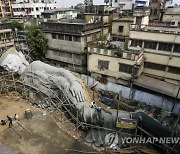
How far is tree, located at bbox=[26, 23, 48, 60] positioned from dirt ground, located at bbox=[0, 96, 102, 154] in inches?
463

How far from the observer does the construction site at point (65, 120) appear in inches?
545

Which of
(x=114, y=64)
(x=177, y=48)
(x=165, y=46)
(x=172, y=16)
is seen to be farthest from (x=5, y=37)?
(x=172, y=16)

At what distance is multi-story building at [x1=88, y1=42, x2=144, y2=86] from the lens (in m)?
Answer: 20.4

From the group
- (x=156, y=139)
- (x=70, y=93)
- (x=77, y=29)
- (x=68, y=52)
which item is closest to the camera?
(x=156, y=139)

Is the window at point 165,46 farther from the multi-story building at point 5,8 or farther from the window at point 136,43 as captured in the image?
the multi-story building at point 5,8

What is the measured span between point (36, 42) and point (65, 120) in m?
14.7

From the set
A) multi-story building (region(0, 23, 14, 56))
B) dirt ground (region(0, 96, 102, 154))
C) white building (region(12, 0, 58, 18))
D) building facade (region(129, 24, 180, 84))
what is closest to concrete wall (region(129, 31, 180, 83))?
building facade (region(129, 24, 180, 84))

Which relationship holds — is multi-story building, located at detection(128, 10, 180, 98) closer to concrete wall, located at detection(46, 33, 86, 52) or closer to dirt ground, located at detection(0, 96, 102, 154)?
concrete wall, located at detection(46, 33, 86, 52)

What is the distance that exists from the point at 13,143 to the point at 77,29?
15.8 meters

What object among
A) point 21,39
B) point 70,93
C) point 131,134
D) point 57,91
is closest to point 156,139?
point 131,134

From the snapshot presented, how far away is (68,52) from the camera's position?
26375 millimetres

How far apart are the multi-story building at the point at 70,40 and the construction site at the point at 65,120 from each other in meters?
5.78

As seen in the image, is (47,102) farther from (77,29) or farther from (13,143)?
(77,29)

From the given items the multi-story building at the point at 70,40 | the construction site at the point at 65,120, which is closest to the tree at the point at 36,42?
the multi-story building at the point at 70,40
